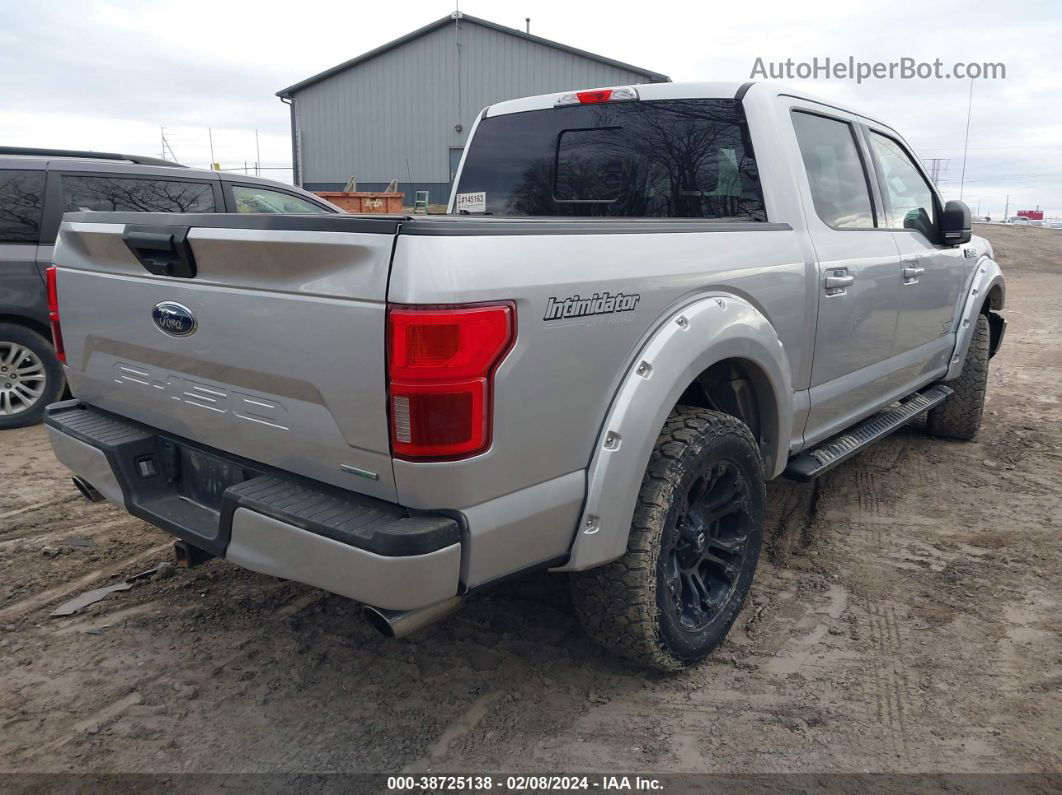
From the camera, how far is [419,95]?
24.4m

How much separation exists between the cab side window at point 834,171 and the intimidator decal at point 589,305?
1.49 metres

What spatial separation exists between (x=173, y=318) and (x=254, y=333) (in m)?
0.37

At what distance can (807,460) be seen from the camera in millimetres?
3580

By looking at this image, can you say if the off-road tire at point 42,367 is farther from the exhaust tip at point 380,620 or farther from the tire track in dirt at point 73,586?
the exhaust tip at point 380,620

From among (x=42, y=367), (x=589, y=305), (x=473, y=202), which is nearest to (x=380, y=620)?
(x=589, y=305)

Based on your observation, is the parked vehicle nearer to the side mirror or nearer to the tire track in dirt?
the tire track in dirt

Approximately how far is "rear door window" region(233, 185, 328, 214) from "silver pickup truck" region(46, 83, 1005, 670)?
3.45m

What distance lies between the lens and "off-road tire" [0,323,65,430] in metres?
5.68

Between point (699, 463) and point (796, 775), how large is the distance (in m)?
0.94

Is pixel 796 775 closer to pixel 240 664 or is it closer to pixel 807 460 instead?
pixel 807 460

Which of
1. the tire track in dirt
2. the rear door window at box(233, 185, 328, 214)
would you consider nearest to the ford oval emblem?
the tire track in dirt

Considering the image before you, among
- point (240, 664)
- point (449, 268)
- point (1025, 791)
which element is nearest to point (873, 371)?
point (1025, 791)

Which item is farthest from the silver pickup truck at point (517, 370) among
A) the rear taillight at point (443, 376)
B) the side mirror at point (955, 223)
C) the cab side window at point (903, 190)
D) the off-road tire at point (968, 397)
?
the off-road tire at point (968, 397)

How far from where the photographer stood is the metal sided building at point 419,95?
23406 mm
